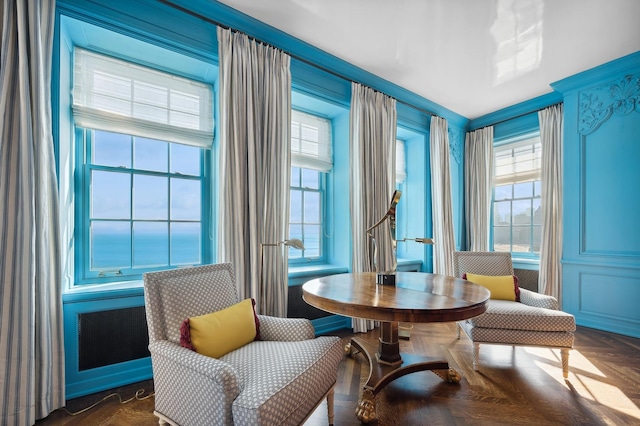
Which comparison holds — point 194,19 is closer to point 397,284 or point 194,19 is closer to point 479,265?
point 397,284

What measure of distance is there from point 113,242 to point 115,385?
103 cm

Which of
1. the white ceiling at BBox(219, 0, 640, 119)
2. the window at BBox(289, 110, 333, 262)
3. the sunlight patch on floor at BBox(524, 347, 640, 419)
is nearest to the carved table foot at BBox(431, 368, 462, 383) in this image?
the sunlight patch on floor at BBox(524, 347, 640, 419)

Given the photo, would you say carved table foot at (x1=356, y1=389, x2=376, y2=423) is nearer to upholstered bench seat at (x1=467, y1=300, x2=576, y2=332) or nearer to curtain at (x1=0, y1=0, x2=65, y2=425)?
upholstered bench seat at (x1=467, y1=300, x2=576, y2=332)

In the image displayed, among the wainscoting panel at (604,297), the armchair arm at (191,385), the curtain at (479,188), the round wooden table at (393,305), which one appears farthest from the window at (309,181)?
the wainscoting panel at (604,297)

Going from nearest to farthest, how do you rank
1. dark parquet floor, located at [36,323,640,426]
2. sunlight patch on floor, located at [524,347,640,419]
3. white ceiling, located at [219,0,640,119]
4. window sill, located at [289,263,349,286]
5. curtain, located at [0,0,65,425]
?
1. curtain, located at [0,0,65,425]
2. dark parquet floor, located at [36,323,640,426]
3. sunlight patch on floor, located at [524,347,640,419]
4. white ceiling, located at [219,0,640,119]
5. window sill, located at [289,263,349,286]

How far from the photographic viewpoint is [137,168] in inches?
98.1

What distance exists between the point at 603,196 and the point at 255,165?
3.91 meters

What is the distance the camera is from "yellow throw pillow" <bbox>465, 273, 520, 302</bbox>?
273 centimetres

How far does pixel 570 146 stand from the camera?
3713 mm

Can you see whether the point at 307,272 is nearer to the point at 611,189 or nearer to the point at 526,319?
the point at 526,319

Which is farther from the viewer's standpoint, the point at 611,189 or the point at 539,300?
the point at 611,189

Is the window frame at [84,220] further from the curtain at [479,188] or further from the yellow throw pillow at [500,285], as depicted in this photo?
the curtain at [479,188]

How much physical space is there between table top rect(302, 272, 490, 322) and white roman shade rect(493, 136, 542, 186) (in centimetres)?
318

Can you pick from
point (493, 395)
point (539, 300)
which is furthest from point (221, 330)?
point (539, 300)
